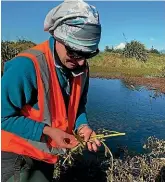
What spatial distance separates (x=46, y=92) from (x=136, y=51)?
80.2 feet

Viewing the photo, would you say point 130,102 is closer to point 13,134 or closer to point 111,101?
point 111,101

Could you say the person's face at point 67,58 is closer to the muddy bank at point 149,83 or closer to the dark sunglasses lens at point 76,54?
the dark sunglasses lens at point 76,54

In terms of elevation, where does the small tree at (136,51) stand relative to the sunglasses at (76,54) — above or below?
below

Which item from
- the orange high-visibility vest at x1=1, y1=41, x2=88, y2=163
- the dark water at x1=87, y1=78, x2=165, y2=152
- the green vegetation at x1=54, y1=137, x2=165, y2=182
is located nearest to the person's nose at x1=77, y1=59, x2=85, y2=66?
the orange high-visibility vest at x1=1, y1=41, x2=88, y2=163

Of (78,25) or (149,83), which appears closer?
(78,25)

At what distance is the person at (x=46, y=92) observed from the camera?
1.71 metres

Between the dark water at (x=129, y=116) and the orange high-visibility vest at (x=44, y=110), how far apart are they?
3.34 meters

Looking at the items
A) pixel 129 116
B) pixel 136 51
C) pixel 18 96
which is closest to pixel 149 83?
pixel 129 116

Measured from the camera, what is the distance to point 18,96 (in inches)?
66.1

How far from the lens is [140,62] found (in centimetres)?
2472

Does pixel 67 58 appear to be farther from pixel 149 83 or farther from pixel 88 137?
pixel 149 83

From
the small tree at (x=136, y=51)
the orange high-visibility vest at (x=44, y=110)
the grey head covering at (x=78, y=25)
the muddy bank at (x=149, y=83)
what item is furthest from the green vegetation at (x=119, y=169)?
the small tree at (x=136, y=51)

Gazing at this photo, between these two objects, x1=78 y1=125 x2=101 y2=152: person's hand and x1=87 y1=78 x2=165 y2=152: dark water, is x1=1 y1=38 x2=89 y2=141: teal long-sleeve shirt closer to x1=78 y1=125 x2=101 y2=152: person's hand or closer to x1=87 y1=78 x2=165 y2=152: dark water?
x1=78 y1=125 x2=101 y2=152: person's hand

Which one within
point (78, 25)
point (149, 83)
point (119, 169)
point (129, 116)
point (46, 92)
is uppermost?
point (78, 25)
